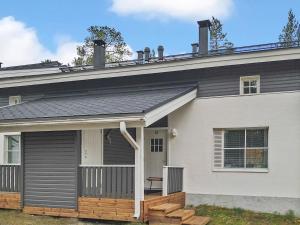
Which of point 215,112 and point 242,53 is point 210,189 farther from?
point 242,53

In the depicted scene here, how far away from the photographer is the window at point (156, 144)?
14.4 metres

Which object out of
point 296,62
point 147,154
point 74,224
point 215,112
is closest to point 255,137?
point 215,112

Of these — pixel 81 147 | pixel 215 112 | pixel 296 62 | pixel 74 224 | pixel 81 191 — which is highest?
pixel 296 62

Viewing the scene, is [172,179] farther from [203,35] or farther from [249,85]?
[203,35]

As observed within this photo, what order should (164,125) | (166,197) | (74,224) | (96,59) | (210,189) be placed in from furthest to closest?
1. (96,59)
2. (164,125)
3. (210,189)
4. (166,197)
5. (74,224)

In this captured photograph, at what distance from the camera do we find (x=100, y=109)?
11.6 m

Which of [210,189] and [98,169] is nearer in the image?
[98,169]

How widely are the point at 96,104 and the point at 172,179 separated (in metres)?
3.03

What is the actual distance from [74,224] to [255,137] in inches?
220

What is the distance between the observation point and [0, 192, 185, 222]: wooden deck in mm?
10891

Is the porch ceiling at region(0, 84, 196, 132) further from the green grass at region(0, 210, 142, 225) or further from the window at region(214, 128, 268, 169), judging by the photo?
the green grass at region(0, 210, 142, 225)

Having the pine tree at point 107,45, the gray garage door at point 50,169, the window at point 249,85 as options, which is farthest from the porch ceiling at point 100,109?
the pine tree at point 107,45

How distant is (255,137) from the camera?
12781 millimetres

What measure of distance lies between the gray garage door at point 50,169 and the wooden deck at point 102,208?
18 centimetres
